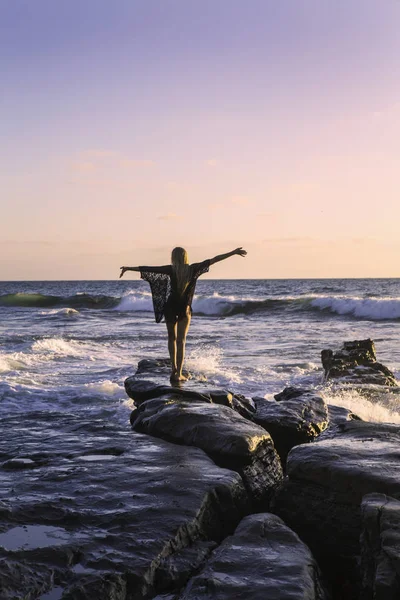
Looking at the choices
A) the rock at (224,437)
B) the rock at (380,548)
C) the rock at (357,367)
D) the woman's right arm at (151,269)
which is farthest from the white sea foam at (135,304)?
the rock at (380,548)

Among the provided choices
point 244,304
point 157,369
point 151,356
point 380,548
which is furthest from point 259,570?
point 244,304

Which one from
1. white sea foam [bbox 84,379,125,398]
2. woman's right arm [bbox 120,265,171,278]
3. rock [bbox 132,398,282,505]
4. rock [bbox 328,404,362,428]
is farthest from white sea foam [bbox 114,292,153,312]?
rock [bbox 132,398,282,505]

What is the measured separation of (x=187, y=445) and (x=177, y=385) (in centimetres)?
218

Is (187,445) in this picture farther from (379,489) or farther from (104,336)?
(104,336)

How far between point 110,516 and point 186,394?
126 inches

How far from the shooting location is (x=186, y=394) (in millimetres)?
6668

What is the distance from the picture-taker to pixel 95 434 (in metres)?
6.01

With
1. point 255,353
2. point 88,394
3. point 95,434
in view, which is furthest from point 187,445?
point 255,353

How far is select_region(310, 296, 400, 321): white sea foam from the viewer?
31281 mm

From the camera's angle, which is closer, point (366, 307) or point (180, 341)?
point (180, 341)

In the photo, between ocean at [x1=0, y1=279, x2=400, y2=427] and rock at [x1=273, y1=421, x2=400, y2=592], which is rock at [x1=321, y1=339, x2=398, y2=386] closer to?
ocean at [x1=0, y1=279, x2=400, y2=427]

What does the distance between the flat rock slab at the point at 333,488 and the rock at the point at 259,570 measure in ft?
1.54

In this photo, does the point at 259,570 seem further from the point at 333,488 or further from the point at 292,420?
the point at 292,420

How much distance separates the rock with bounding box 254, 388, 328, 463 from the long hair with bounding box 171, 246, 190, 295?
1944 mm
